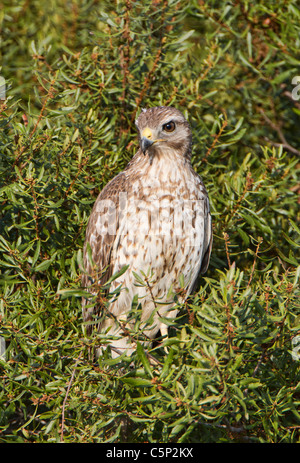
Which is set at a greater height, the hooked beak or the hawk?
the hooked beak

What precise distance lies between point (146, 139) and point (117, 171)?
554 millimetres

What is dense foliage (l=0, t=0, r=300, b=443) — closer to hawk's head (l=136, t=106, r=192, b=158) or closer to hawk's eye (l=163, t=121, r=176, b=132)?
hawk's head (l=136, t=106, r=192, b=158)

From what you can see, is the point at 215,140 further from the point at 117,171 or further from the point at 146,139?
the point at 117,171

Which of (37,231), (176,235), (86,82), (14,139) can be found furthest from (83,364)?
(86,82)

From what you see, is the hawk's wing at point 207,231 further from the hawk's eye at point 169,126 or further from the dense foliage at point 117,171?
the hawk's eye at point 169,126

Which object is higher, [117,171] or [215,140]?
[215,140]

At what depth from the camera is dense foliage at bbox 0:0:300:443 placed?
2834 mm

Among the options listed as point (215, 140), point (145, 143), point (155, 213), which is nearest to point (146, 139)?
point (145, 143)

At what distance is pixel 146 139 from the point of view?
372 centimetres

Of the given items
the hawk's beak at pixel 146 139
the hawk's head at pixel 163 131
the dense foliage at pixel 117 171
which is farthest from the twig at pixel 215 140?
the hawk's beak at pixel 146 139

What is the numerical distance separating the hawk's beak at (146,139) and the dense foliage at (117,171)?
287mm

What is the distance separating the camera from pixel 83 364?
10.2 feet

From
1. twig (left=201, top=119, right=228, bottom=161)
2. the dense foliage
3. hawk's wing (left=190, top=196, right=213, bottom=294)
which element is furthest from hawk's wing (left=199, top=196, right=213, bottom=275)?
twig (left=201, top=119, right=228, bottom=161)

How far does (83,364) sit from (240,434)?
2.96ft
